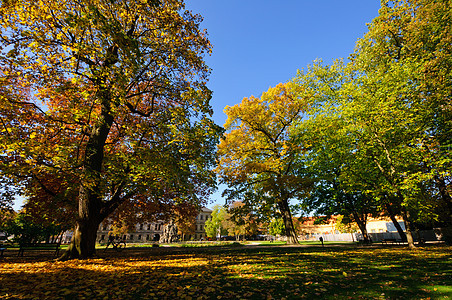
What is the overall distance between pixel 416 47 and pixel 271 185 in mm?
18129

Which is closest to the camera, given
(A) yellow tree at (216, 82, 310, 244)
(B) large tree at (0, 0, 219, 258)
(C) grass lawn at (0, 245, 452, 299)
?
(C) grass lawn at (0, 245, 452, 299)

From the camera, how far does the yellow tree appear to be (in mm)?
20953

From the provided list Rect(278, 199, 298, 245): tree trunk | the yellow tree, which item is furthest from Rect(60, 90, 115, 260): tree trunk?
Rect(278, 199, 298, 245): tree trunk

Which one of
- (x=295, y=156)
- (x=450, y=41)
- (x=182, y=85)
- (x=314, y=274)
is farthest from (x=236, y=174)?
(x=450, y=41)

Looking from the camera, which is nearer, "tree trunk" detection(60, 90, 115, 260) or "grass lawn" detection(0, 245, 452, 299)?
"grass lawn" detection(0, 245, 452, 299)

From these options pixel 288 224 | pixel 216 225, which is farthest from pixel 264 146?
pixel 216 225

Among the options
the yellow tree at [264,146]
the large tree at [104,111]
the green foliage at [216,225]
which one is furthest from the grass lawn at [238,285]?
the green foliage at [216,225]

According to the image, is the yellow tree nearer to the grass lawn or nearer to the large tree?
the large tree

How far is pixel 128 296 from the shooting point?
4.43 meters

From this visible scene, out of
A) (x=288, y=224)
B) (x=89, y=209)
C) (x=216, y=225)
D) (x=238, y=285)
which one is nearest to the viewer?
(x=238, y=285)

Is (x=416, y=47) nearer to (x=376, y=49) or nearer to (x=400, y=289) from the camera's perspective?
(x=376, y=49)

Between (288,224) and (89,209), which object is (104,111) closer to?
(89,209)

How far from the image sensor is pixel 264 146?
22.7 metres

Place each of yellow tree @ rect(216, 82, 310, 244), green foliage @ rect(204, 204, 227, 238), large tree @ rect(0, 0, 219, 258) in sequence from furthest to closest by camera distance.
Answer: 1. green foliage @ rect(204, 204, 227, 238)
2. yellow tree @ rect(216, 82, 310, 244)
3. large tree @ rect(0, 0, 219, 258)
